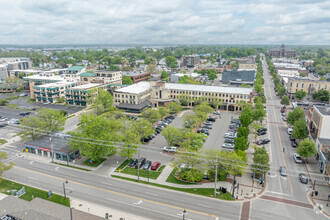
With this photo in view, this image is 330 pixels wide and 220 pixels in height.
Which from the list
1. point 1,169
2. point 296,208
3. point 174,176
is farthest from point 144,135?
point 296,208

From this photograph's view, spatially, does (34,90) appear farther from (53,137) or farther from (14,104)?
(53,137)

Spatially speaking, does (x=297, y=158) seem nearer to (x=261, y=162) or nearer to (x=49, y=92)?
(x=261, y=162)

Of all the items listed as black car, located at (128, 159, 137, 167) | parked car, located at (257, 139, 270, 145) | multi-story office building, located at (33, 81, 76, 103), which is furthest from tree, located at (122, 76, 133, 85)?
parked car, located at (257, 139, 270, 145)

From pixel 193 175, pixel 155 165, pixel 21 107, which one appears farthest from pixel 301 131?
pixel 21 107

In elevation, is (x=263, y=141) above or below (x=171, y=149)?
above

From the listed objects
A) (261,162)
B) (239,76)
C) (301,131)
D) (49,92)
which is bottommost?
(261,162)

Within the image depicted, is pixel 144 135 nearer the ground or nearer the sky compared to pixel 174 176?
nearer the sky

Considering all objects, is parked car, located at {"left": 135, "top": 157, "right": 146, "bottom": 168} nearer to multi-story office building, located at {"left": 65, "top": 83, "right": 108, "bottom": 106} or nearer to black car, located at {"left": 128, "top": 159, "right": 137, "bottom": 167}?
black car, located at {"left": 128, "top": 159, "right": 137, "bottom": 167}
